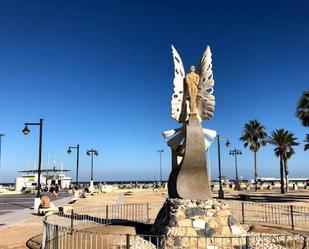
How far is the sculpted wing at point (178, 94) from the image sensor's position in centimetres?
1366

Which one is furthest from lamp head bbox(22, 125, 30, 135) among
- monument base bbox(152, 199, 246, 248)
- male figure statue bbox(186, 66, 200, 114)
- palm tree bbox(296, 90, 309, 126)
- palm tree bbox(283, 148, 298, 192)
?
palm tree bbox(283, 148, 298, 192)

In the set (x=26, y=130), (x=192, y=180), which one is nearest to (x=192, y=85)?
(x=192, y=180)

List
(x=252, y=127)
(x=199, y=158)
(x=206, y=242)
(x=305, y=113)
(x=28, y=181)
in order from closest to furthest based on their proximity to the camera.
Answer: (x=206, y=242)
(x=199, y=158)
(x=305, y=113)
(x=252, y=127)
(x=28, y=181)

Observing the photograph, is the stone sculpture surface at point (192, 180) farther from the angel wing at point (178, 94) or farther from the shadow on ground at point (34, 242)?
the shadow on ground at point (34, 242)

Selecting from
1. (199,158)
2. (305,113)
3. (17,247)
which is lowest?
(17,247)

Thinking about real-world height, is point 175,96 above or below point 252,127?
below

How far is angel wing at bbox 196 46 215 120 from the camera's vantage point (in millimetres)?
13570

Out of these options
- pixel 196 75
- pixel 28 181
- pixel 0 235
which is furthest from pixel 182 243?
pixel 28 181

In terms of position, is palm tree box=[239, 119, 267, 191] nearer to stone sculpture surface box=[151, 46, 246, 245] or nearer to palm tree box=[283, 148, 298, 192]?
palm tree box=[283, 148, 298, 192]

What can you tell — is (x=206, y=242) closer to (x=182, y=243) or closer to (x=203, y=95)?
(x=182, y=243)

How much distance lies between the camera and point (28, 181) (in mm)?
72688

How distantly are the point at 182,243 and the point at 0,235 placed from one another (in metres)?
7.17

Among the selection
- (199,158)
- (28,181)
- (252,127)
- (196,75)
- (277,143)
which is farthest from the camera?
(28,181)

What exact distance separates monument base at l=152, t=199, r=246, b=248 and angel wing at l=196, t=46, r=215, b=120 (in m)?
3.29
